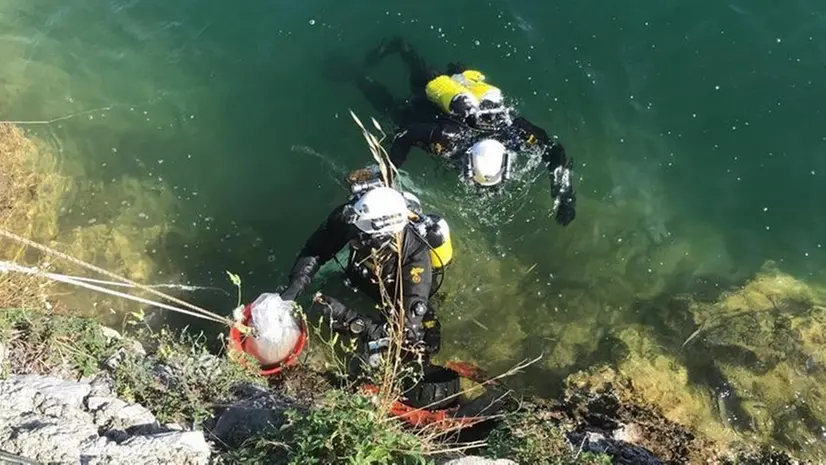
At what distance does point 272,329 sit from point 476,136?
2.66m

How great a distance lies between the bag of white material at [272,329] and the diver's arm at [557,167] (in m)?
2.86

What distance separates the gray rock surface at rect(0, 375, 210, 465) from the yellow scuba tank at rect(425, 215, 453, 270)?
270cm

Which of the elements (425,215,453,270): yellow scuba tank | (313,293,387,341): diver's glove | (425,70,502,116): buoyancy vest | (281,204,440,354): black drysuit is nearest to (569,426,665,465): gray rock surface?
(281,204,440,354): black drysuit

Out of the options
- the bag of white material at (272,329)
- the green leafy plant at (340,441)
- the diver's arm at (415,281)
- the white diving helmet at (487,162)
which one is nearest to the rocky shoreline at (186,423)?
the green leafy plant at (340,441)

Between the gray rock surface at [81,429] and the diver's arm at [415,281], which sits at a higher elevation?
the gray rock surface at [81,429]

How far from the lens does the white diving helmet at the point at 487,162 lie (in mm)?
6488

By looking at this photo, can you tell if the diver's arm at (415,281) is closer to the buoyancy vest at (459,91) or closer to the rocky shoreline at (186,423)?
the rocky shoreline at (186,423)

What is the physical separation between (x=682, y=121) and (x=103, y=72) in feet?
21.4

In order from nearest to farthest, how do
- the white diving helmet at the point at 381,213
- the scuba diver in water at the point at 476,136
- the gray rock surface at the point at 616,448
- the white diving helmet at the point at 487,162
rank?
the gray rock surface at the point at 616,448
the white diving helmet at the point at 381,213
the white diving helmet at the point at 487,162
the scuba diver in water at the point at 476,136

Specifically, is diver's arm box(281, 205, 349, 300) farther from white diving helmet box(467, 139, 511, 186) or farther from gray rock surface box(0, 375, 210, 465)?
gray rock surface box(0, 375, 210, 465)

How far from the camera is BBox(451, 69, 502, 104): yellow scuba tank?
271 inches

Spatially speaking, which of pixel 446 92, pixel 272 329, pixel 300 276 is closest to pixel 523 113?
pixel 446 92

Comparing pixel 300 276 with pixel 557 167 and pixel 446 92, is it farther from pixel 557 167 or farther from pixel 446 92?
pixel 557 167

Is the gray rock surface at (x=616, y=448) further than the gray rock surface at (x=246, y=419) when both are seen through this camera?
Yes
